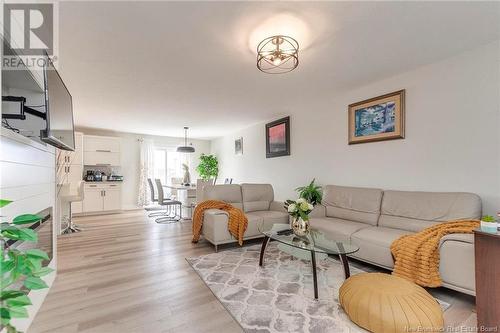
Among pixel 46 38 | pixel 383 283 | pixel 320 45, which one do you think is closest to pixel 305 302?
pixel 383 283

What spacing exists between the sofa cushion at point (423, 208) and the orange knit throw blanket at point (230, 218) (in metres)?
1.81

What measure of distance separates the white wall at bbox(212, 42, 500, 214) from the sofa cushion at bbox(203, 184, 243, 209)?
53.7 inches

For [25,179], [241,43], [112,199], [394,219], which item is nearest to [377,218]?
[394,219]

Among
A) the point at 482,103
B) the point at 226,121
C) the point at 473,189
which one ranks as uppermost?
the point at 226,121

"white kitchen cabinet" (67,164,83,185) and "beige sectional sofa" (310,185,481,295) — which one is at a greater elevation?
"white kitchen cabinet" (67,164,83,185)

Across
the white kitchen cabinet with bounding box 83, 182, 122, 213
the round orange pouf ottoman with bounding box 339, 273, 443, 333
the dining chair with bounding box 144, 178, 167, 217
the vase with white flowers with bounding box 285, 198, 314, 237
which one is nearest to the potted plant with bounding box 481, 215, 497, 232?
the round orange pouf ottoman with bounding box 339, 273, 443, 333

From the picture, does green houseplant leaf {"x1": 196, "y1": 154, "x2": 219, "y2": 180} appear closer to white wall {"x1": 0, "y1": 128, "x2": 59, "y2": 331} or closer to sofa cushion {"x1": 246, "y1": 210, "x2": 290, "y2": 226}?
sofa cushion {"x1": 246, "y1": 210, "x2": 290, "y2": 226}

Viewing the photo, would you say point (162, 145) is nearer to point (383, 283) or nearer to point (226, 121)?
point (226, 121)

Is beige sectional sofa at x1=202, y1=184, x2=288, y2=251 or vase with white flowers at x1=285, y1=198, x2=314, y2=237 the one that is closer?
vase with white flowers at x1=285, y1=198, x2=314, y2=237

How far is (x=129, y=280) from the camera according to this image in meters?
2.36

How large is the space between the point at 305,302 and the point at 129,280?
1744mm

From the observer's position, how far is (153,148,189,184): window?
7.50 meters

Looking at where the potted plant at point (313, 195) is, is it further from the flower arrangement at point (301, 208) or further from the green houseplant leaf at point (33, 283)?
the green houseplant leaf at point (33, 283)

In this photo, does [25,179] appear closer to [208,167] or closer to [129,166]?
[208,167]
